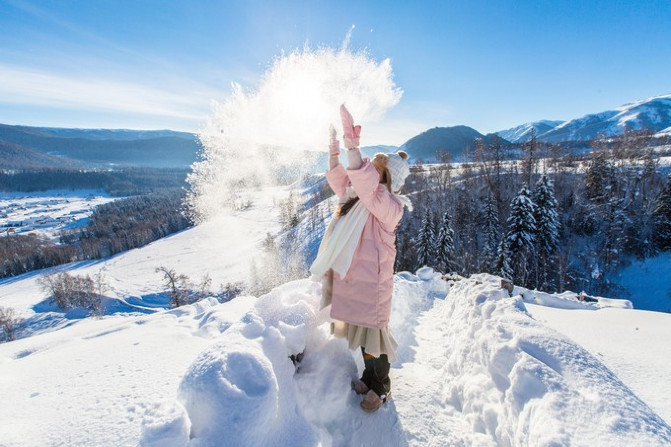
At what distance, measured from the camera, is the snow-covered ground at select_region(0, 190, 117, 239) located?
126250 millimetres

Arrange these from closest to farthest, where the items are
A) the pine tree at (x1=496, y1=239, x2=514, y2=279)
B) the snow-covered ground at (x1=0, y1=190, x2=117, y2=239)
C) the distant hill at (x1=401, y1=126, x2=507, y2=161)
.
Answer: the pine tree at (x1=496, y1=239, x2=514, y2=279) < the snow-covered ground at (x1=0, y1=190, x2=117, y2=239) < the distant hill at (x1=401, y1=126, x2=507, y2=161)

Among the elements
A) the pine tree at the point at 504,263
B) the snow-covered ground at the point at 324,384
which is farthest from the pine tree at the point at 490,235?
the snow-covered ground at the point at 324,384

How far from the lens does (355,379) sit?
3.35 m

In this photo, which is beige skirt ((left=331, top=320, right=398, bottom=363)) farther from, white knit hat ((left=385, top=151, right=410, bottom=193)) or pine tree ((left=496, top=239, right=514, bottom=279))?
pine tree ((left=496, top=239, right=514, bottom=279))

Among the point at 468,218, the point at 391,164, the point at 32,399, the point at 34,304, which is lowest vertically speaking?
the point at 34,304

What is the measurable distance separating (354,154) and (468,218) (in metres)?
46.4

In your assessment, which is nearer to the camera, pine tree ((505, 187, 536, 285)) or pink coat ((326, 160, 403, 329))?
pink coat ((326, 160, 403, 329))

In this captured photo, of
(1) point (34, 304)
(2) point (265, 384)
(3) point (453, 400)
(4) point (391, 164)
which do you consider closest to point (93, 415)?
(2) point (265, 384)

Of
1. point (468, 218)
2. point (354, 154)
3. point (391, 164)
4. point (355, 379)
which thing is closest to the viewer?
point (354, 154)

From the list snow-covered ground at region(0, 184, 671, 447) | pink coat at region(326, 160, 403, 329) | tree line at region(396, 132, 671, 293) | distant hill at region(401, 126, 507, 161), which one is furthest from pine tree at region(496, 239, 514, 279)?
distant hill at region(401, 126, 507, 161)

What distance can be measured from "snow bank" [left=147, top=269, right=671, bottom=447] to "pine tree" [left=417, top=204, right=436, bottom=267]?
97.4 ft

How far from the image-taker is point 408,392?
351 cm

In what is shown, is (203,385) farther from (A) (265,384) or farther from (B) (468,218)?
(B) (468,218)

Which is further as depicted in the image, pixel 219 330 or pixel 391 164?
pixel 219 330
